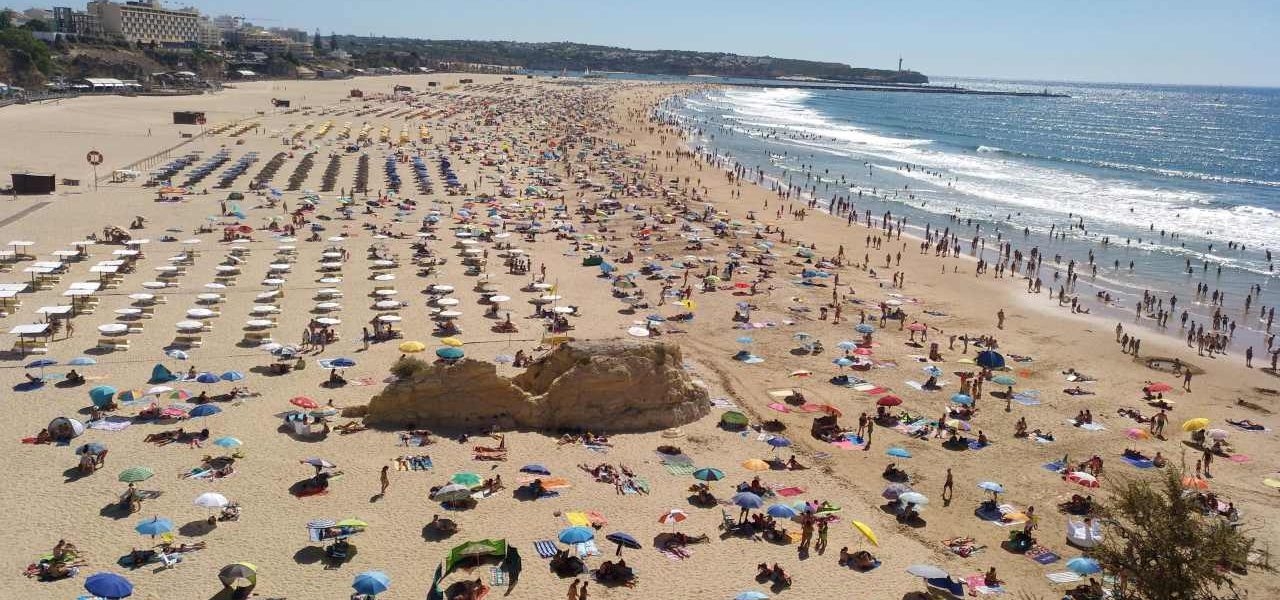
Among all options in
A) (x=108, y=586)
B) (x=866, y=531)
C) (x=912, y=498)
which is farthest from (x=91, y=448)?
(x=912, y=498)

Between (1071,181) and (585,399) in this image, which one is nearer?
(585,399)

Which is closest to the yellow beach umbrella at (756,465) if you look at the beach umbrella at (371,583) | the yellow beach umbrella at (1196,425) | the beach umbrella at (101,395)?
the beach umbrella at (371,583)

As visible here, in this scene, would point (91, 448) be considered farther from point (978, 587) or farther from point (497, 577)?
point (978, 587)

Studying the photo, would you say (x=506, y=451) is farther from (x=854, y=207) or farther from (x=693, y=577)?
(x=854, y=207)

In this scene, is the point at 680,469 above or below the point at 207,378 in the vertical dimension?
below

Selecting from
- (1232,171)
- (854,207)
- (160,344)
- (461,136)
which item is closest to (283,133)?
(461,136)

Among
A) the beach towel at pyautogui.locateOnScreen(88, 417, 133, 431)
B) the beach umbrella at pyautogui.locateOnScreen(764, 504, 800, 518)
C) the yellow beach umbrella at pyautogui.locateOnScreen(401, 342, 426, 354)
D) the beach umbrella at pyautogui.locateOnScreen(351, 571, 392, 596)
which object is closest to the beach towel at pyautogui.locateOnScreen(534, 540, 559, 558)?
the beach umbrella at pyautogui.locateOnScreen(351, 571, 392, 596)

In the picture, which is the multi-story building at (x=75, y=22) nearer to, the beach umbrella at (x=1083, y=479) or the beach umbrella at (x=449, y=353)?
the beach umbrella at (x=449, y=353)
